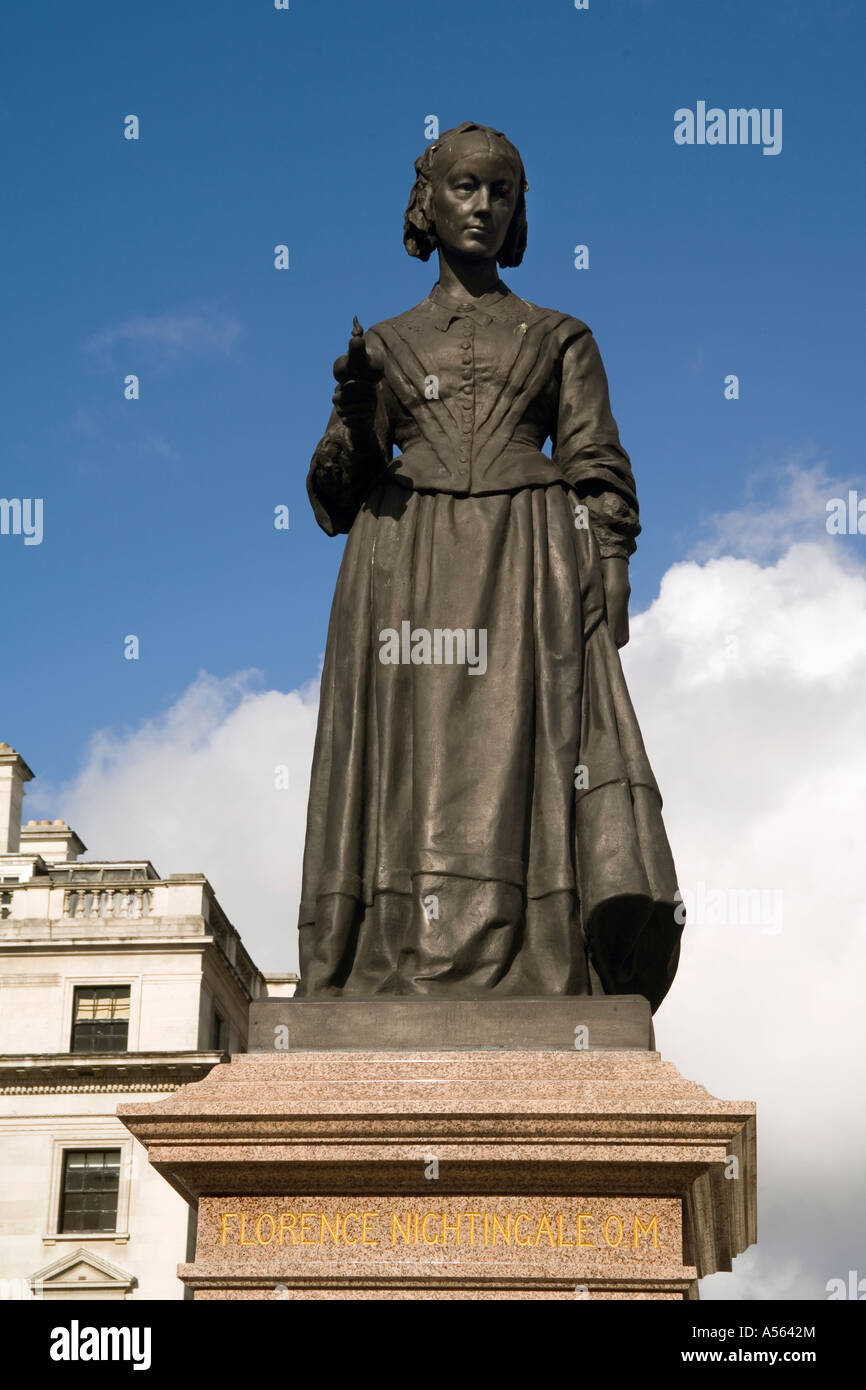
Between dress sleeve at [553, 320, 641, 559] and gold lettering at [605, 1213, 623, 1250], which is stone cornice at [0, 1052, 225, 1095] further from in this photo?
gold lettering at [605, 1213, 623, 1250]

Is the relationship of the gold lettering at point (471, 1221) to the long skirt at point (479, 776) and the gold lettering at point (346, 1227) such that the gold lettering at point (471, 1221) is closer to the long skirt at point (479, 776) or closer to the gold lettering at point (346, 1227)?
the gold lettering at point (346, 1227)

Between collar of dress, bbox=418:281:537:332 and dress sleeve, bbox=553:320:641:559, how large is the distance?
400mm

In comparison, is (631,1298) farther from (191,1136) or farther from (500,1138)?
(191,1136)

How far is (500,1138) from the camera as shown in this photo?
9.01 m

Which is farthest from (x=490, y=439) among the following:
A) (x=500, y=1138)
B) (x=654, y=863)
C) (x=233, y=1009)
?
(x=233, y=1009)

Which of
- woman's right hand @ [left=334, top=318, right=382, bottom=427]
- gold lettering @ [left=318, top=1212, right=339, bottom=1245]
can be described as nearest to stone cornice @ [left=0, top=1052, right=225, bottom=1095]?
woman's right hand @ [left=334, top=318, right=382, bottom=427]

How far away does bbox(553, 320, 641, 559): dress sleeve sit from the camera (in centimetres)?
1173

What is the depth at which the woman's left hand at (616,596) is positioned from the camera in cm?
1155

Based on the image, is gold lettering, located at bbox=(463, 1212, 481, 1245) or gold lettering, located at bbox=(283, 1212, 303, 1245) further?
gold lettering, located at bbox=(283, 1212, 303, 1245)

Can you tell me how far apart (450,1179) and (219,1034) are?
46926 millimetres

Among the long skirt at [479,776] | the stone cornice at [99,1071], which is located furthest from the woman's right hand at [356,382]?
the stone cornice at [99,1071]

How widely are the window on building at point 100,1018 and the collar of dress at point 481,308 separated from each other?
41812mm

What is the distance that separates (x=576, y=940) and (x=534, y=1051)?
3.42 ft

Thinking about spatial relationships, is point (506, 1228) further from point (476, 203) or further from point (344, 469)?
point (476, 203)
